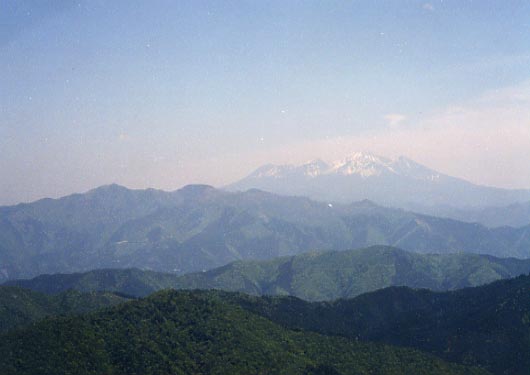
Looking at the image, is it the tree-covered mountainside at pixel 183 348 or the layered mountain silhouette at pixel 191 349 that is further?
the layered mountain silhouette at pixel 191 349

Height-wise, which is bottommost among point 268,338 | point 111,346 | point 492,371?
point 492,371

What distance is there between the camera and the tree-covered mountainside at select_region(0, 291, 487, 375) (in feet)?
480

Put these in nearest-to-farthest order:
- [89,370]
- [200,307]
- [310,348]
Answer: [89,370] → [310,348] → [200,307]

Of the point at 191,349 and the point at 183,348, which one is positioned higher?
the point at 183,348

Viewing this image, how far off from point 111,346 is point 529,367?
154928 millimetres

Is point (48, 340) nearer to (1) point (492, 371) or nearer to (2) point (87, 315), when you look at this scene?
(2) point (87, 315)

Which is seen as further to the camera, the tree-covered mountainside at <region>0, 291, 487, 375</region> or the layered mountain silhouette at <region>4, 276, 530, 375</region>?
the layered mountain silhouette at <region>4, 276, 530, 375</region>

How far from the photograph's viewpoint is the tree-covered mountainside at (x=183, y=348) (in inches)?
5758

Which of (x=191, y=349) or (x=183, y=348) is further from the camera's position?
(x=191, y=349)

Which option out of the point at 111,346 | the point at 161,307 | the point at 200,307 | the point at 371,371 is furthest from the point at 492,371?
the point at 111,346

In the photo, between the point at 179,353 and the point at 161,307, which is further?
the point at 161,307

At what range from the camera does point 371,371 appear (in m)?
169

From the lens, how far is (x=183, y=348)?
169m

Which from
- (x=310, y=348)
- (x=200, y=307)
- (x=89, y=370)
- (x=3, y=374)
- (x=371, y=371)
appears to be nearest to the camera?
(x=3, y=374)
